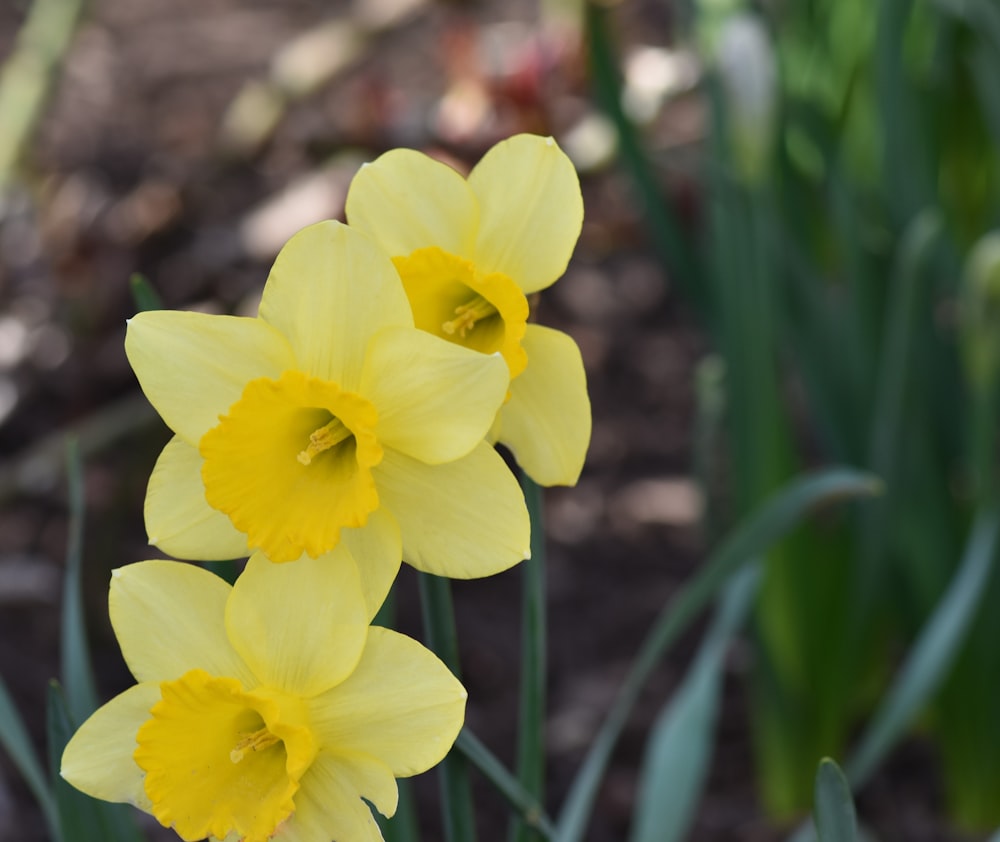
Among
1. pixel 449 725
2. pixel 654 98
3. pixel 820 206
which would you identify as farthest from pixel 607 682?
pixel 449 725

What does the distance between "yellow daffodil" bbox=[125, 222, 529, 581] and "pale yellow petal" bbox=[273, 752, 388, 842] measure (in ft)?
0.33

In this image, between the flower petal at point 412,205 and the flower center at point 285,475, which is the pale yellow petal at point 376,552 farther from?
the flower petal at point 412,205

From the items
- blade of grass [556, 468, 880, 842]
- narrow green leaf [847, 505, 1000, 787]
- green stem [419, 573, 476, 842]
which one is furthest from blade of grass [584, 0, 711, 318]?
green stem [419, 573, 476, 842]

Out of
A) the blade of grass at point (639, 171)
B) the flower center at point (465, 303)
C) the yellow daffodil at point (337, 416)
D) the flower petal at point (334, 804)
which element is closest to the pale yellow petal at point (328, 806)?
the flower petal at point (334, 804)

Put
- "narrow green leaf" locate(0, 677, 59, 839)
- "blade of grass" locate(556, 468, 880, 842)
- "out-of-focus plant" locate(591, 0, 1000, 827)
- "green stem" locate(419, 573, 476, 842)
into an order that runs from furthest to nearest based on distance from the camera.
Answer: "out-of-focus plant" locate(591, 0, 1000, 827)
"blade of grass" locate(556, 468, 880, 842)
"narrow green leaf" locate(0, 677, 59, 839)
"green stem" locate(419, 573, 476, 842)

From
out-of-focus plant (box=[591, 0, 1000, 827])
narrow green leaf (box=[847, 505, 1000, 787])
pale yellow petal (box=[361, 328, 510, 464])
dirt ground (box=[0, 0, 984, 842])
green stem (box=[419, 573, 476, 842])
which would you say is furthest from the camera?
dirt ground (box=[0, 0, 984, 842])

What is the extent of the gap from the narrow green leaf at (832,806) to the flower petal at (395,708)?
0.66 ft

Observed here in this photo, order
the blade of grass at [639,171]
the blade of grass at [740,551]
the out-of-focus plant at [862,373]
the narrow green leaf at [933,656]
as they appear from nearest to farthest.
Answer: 1. the blade of grass at [740,551]
2. the narrow green leaf at [933,656]
3. the out-of-focus plant at [862,373]
4. the blade of grass at [639,171]

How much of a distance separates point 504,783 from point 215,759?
186 mm

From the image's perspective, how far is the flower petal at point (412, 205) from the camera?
57cm

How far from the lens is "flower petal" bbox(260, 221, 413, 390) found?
522 mm

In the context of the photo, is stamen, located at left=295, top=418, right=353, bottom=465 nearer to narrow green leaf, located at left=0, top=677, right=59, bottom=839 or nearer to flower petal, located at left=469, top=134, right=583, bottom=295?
flower petal, located at left=469, top=134, right=583, bottom=295

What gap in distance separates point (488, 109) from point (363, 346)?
162 centimetres

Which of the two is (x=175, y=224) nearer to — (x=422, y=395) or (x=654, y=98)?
(x=654, y=98)
